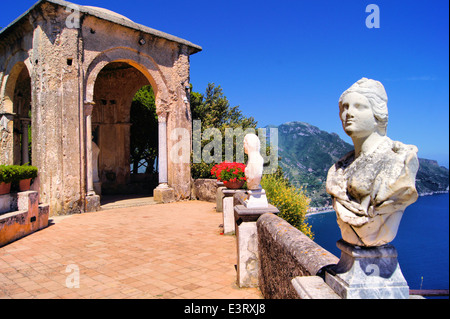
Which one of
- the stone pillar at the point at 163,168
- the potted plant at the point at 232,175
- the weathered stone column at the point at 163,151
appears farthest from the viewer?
the weathered stone column at the point at 163,151

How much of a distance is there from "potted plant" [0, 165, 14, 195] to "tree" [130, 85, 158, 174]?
1156cm

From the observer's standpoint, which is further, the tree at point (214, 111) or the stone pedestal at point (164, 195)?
the tree at point (214, 111)

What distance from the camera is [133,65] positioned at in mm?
11875

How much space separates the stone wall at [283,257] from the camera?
2535mm

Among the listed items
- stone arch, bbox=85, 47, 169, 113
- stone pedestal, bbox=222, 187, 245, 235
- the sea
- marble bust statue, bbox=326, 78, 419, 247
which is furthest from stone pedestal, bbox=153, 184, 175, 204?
marble bust statue, bbox=326, 78, 419, 247

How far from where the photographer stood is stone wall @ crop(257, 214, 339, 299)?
8.32 feet

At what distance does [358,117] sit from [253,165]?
3.12m

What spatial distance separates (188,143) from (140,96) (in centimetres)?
744

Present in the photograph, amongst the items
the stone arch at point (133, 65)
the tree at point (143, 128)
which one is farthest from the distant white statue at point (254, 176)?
the tree at point (143, 128)

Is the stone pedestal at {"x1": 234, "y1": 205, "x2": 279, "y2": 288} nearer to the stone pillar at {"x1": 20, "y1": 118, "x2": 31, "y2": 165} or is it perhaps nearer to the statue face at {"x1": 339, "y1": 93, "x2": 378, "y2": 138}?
the statue face at {"x1": 339, "y1": 93, "x2": 378, "y2": 138}

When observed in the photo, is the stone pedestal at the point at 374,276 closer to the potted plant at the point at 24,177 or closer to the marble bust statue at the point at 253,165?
the marble bust statue at the point at 253,165

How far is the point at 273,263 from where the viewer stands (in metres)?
3.43

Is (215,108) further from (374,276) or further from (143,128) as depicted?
(374,276)

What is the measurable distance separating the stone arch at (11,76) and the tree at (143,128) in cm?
608
